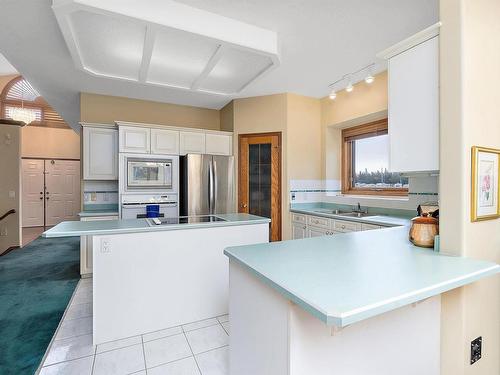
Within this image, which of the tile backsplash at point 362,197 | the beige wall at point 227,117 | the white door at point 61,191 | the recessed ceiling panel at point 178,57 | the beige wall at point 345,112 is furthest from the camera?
the white door at point 61,191

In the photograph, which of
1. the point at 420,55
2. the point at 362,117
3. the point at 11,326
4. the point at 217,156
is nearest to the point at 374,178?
the point at 362,117

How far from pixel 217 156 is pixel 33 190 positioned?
6.57 m

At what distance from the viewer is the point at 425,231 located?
4.87ft

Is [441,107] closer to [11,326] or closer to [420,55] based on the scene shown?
[420,55]

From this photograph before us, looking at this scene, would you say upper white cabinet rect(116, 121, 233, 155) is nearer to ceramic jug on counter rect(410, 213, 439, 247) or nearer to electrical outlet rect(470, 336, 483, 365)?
ceramic jug on counter rect(410, 213, 439, 247)

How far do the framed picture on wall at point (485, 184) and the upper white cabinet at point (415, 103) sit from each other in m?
0.17

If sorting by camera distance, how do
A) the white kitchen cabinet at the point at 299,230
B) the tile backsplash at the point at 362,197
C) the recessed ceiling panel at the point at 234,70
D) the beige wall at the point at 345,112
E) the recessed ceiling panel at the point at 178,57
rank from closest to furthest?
1. the recessed ceiling panel at the point at 178,57
2. the recessed ceiling panel at the point at 234,70
3. the tile backsplash at the point at 362,197
4. the beige wall at the point at 345,112
5. the white kitchen cabinet at the point at 299,230

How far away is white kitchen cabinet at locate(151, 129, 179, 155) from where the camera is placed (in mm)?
3967

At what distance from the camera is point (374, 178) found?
3.96 metres

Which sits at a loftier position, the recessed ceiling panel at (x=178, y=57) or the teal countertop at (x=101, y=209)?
the recessed ceiling panel at (x=178, y=57)

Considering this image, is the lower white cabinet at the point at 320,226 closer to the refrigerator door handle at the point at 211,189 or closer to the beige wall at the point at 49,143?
the refrigerator door handle at the point at 211,189

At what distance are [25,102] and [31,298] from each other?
678cm

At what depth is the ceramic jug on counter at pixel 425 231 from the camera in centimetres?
147

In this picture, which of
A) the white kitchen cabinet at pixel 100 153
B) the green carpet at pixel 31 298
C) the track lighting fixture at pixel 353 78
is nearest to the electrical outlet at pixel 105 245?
the green carpet at pixel 31 298
